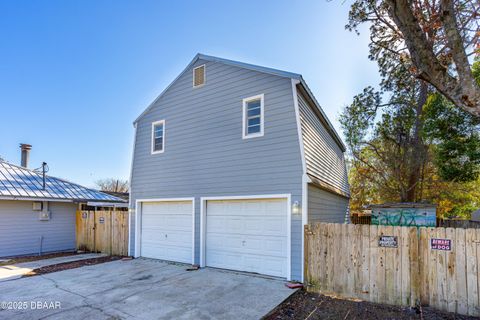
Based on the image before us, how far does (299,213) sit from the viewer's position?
6.91m

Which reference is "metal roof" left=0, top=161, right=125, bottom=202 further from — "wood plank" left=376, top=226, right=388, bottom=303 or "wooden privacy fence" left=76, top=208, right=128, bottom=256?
"wood plank" left=376, top=226, right=388, bottom=303

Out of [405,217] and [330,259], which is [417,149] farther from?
[330,259]

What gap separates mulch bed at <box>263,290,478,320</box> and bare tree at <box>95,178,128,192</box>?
126 feet

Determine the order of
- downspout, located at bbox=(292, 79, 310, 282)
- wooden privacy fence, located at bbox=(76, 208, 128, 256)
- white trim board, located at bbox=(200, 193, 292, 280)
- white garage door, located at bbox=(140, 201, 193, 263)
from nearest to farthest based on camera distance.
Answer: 1. downspout, located at bbox=(292, 79, 310, 282)
2. white trim board, located at bbox=(200, 193, 292, 280)
3. white garage door, located at bbox=(140, 201, 193, 263)
4. wooden privacy fence, located at bbox=(76, 208, 128, 256)

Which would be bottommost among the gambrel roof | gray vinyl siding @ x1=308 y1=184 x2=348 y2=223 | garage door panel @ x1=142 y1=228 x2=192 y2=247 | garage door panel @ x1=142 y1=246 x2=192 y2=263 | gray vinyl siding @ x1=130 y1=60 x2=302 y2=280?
garage door panel @ x1=142 y1=246 x2=192 y2=263

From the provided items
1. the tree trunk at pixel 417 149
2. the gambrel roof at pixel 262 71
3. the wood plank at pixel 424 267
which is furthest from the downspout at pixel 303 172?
the tree trunk at pixel 417 149

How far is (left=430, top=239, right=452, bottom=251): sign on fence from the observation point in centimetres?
533

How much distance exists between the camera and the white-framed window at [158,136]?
1025cm

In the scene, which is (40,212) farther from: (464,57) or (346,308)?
(464,57)

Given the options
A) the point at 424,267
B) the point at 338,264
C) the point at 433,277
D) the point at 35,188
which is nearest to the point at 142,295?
the point at 338,264

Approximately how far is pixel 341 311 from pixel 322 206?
149 inches

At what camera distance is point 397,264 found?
18.6 feet

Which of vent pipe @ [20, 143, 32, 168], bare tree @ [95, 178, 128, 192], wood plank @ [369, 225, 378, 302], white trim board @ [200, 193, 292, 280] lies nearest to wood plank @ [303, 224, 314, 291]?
white trim board @ [200, 193, 292, 280]

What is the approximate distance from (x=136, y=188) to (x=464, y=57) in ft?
33.8
